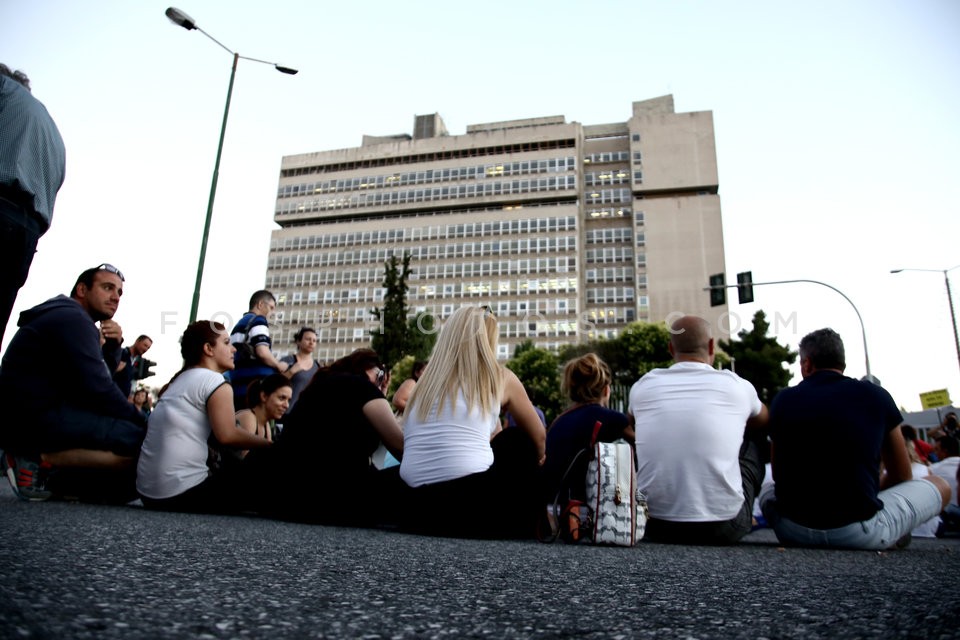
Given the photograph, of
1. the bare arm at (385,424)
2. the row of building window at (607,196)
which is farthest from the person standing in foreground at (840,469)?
the row of building window at (607,196)

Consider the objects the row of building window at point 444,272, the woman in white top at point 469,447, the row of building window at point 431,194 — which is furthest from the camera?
the row of building window at point 431,194

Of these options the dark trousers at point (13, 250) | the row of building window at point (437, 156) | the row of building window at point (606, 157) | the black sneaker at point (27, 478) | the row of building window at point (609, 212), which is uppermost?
the row of building window at point (437, 156)

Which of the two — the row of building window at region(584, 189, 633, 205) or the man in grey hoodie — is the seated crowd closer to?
the man in grey hoodie

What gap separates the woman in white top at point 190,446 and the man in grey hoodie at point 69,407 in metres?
0.29

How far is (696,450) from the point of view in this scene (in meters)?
3.69

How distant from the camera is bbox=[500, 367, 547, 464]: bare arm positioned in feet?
11.3

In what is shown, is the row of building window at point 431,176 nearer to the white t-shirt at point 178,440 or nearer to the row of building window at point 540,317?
the row of building window at point 540,317

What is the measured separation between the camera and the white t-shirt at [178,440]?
4156 mm

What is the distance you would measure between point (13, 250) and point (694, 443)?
3.95 m

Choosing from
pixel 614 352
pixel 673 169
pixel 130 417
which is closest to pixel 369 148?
pixel 673 169

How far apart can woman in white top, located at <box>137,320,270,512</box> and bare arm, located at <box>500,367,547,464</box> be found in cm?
199

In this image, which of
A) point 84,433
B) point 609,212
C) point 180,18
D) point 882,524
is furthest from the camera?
point 609,212

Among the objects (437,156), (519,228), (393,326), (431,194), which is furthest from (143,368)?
(437,156)

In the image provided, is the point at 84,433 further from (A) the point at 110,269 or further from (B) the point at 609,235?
(B) the point at 609,235
